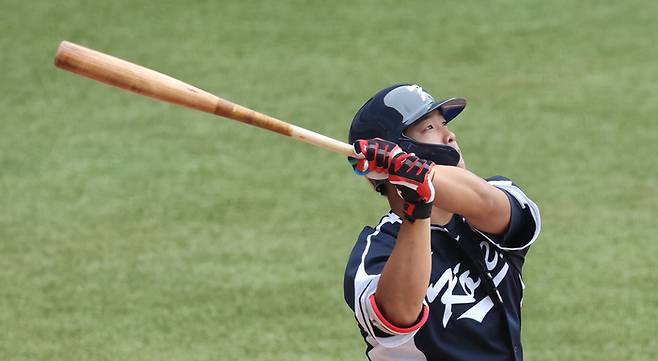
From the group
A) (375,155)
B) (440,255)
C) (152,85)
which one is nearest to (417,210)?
(375,155)

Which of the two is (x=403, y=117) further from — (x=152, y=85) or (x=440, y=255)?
(x=152, y=85)

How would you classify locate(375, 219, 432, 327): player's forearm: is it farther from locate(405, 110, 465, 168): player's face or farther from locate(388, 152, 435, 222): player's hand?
locate(405, 110, 465, 168): player's face

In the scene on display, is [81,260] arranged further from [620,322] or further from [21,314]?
[620,322]

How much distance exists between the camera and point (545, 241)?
688cm

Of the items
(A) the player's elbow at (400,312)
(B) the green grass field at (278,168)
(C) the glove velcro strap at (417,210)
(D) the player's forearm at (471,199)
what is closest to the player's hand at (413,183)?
(C) the glove velcro strap at (417,210)

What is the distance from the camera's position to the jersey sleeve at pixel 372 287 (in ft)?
10.3

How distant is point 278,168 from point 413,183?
489cm

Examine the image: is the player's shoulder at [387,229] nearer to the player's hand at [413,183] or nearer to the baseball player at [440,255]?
the baseball player at [440,255]

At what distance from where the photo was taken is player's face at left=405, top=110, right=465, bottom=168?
3461 mm

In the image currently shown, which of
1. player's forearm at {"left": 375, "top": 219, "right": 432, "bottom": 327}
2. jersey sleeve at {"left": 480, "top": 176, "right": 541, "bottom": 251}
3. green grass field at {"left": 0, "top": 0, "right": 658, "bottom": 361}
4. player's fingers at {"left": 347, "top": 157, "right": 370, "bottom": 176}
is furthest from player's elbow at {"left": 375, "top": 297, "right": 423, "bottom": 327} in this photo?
green grass field at {"left": 0, "top": 0, "right": 658, "bottom": 361}

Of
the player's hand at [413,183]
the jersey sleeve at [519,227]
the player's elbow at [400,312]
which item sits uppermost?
the player's hand at [413,183]

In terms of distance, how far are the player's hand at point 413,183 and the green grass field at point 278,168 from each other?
2765 millimetres

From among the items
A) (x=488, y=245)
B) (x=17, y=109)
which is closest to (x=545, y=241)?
(x=488, y=245)

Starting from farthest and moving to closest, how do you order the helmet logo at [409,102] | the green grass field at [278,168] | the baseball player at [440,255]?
the green grass field at [278,168], the helmet logo at [409,102], the baseball player at [440,255]
